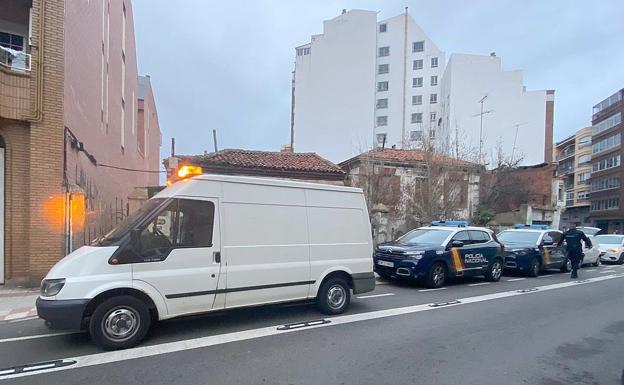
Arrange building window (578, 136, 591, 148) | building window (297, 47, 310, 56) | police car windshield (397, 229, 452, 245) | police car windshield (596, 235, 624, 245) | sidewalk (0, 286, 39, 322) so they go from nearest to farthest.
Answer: sidewalk (0, 286, 39, 322) < police car windshield (397, 229, 452, 245) < police car windshield (596, 235, 624, 245) < building window (297, 47, 310, 56) < building window (578, 136, 591, 148)

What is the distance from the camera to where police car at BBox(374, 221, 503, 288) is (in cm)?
963

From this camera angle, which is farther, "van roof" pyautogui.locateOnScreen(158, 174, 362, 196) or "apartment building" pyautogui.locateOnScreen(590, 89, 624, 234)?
"apartment building" pyautogui.locateOnScreen(590, 89, 624, 234)

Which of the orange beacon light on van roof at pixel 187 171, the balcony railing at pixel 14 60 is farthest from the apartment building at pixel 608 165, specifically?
the balcony railing at pixel 14 60

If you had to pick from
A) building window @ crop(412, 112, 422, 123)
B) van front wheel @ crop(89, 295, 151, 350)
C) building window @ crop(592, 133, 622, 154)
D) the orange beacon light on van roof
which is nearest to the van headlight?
van front wheel @ crop(89, 295, 151, 350)

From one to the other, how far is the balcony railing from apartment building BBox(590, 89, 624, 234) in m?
64.7

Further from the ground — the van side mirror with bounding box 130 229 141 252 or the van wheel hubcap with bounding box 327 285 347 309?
the van side mirror with bounding box 130 229 141 252

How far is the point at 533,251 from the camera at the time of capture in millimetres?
12836

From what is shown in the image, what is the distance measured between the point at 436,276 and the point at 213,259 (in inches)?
256

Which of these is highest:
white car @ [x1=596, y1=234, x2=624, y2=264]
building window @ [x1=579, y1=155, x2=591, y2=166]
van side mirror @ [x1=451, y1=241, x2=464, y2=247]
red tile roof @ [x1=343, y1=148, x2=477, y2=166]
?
building window @ [x1=579, y1=155, x2=591, y2=166]

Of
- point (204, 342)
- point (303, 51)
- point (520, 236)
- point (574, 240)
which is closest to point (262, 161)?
point (520, 236)

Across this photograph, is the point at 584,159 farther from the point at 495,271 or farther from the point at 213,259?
the point at 213,259

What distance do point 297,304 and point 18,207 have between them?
7.34 metres

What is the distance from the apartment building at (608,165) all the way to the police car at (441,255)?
5425cm

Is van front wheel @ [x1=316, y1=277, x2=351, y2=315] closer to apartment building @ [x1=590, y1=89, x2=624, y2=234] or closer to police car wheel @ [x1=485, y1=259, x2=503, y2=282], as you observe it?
police car wheel @ [x1=485, y1=259, x2=503, y2=282]
